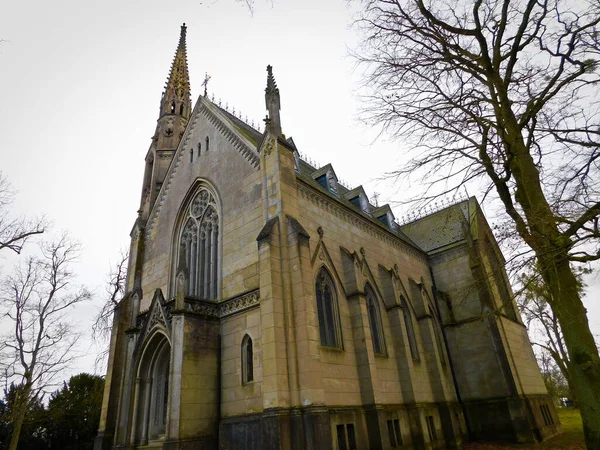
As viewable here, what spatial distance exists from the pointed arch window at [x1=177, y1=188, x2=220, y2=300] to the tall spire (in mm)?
10811

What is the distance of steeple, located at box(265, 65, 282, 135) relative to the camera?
16266 millimetres

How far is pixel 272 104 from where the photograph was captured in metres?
16.8

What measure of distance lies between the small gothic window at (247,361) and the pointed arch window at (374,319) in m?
6.15

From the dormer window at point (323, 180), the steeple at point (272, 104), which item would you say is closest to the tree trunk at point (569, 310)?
the steeple at point (272, 104)

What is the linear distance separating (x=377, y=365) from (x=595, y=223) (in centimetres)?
1046

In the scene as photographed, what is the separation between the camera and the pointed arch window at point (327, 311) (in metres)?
14.7

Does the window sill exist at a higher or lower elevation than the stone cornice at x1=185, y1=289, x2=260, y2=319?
lower

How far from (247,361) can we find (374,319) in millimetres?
6913

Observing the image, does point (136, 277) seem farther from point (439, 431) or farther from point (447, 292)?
point (447, 292)

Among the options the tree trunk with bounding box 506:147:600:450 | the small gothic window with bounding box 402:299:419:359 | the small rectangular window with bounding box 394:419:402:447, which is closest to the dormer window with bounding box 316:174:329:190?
the small gothic window with bounding box 402:299:419:359

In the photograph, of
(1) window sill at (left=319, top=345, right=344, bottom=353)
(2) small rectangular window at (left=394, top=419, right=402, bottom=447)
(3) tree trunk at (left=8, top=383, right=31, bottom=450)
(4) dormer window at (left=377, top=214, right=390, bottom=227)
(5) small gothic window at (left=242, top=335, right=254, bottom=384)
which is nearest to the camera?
(5) small gothic window at (left=242, top=335, right=254, bottom=384)

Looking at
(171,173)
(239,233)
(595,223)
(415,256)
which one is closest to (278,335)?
(239,233)

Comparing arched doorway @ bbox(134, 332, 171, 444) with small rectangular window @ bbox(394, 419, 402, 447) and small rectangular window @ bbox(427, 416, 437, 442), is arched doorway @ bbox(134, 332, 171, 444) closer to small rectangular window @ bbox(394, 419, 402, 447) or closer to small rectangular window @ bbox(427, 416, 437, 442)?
small rectangular window @ bbox(394, 419, 402, 447)

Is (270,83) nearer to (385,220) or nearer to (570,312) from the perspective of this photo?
(385,220)
